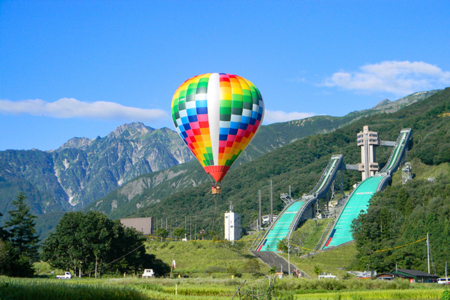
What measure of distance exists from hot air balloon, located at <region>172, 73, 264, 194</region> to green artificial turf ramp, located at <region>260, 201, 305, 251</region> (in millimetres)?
42496

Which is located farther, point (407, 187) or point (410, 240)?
point (407, 187)

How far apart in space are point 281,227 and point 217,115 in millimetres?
56164

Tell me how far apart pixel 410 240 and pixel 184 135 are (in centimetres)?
3751

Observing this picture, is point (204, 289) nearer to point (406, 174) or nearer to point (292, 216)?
point (292, 216)

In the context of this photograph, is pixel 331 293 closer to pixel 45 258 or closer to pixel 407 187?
pixel 45 258

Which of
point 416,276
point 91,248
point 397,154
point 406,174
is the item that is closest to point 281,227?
point 406,174

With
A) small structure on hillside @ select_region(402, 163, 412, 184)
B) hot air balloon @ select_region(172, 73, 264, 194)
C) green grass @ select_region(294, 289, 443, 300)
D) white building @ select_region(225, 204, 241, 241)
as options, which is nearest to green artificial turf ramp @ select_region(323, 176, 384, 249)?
small structure on hillside @ select_region(402, 163, 412, 184)

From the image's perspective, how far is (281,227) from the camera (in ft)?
336

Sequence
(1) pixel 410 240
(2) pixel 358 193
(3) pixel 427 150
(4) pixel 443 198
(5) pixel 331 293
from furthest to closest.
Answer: (3) pixel 427 150
(2) pixel 358 193
(4) pixel 443 198
(1) pixel 410 240
(5) pixel 331 293

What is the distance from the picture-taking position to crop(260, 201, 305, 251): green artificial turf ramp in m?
94.0

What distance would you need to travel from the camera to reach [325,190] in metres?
118

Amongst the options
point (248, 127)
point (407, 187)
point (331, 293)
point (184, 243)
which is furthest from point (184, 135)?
point (407, 187)

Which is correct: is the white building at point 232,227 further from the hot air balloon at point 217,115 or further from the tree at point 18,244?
the hot air balloon at point 217,115

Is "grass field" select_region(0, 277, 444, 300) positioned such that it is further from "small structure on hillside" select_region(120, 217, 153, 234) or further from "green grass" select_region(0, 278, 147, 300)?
"small structure on hillside" select_region(120, 217, 153, 234)
